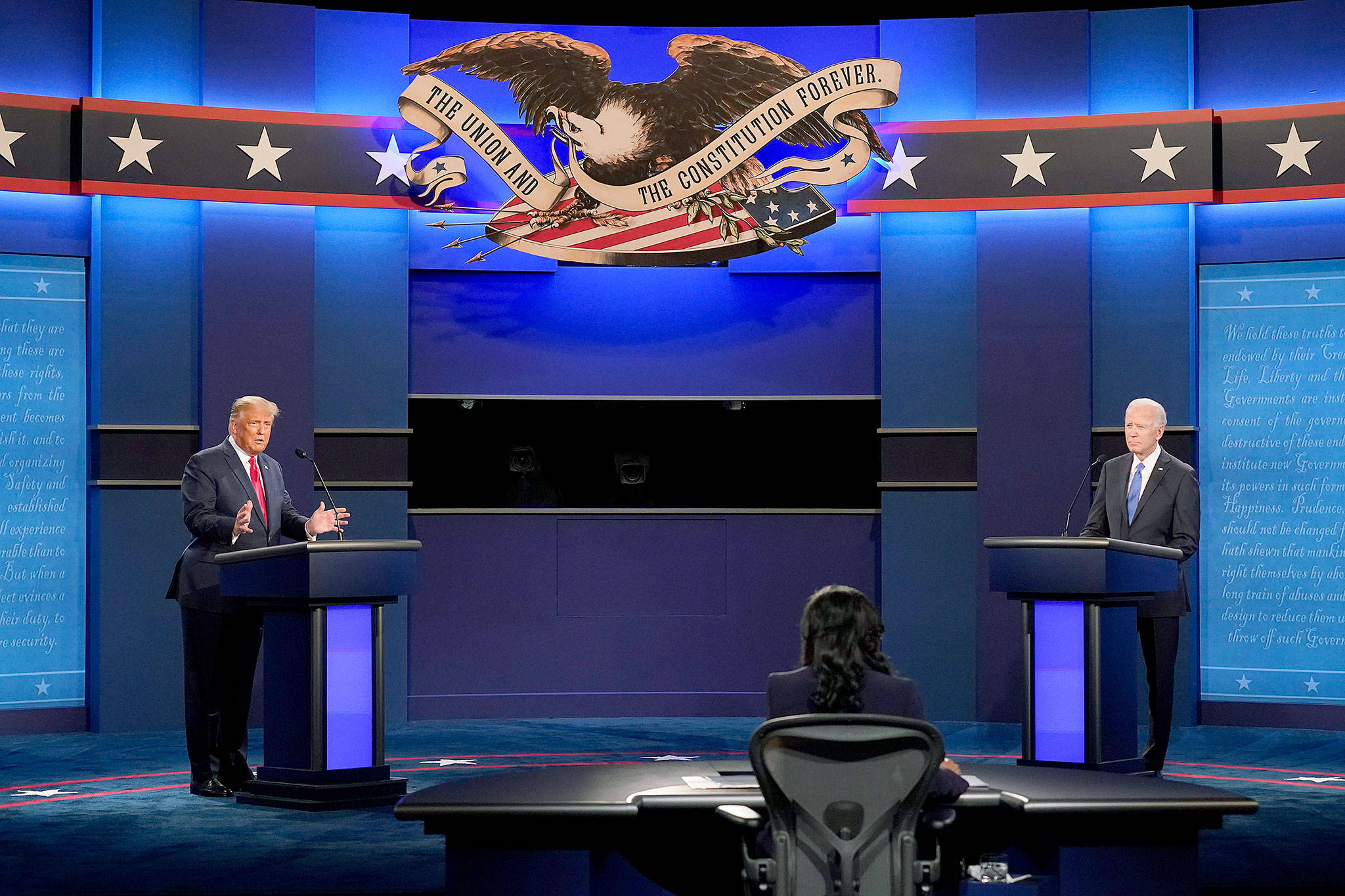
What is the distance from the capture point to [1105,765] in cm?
521

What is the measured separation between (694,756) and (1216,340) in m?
Result: 3.87

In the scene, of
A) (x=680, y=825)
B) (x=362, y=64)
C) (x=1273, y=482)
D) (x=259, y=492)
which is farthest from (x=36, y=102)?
(x=1273, y=482)

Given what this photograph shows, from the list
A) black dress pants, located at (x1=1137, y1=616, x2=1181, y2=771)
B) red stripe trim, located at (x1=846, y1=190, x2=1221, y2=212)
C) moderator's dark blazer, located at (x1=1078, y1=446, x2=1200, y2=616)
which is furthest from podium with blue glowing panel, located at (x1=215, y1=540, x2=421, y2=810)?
red stripe trim, located at (x1=846, y1=190, x2=1221, y2=212)

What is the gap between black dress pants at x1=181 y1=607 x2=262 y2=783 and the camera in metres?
5.51

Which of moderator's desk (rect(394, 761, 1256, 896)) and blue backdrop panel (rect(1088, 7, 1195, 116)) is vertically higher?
blue backdrop panel (rect(1088, 7, 1195, 116))

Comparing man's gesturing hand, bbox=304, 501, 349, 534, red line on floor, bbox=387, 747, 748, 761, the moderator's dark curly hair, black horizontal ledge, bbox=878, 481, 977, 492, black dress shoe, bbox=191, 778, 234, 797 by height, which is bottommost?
red line on floor, bbox=387, 747, 748, 761

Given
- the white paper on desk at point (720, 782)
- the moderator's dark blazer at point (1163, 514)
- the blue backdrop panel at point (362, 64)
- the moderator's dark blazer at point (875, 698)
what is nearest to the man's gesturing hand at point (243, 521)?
the white paper on desk at point (720, 782)

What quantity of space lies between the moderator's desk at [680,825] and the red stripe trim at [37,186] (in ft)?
17.1

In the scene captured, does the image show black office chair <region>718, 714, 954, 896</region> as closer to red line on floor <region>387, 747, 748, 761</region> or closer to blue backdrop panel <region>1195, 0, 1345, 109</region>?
red line on floor <region>387, 747, 748, 761</region>

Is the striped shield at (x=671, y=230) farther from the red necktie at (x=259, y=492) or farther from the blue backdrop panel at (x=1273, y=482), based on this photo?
the red necktie at (x=259, y=492)

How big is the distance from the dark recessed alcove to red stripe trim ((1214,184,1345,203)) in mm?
2297

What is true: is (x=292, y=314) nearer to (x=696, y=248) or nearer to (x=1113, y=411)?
(x=696, y=248)

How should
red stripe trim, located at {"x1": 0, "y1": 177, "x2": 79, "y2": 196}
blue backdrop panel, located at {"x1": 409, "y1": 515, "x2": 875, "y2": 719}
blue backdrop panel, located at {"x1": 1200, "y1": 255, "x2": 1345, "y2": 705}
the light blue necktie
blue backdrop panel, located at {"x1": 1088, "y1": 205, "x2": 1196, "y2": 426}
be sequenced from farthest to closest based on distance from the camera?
blue backdrop panel, located at {"x1": 409, "y1": 515, "x2": 875, "y2": 719} → blue backdrop panel, located at {"x1": 1088, "y1": 205, "x2": 1196, "y2": 426} → blue backdrop panel, located at {"x1": 1200, "y1": 255, "x2": 1345, "y2": 705} → red stripe trim, located at {"x1": 0, "y1": 177, "x2": 79, "y2": 196} → the light blue necktie

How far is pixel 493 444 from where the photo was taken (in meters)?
7.98
